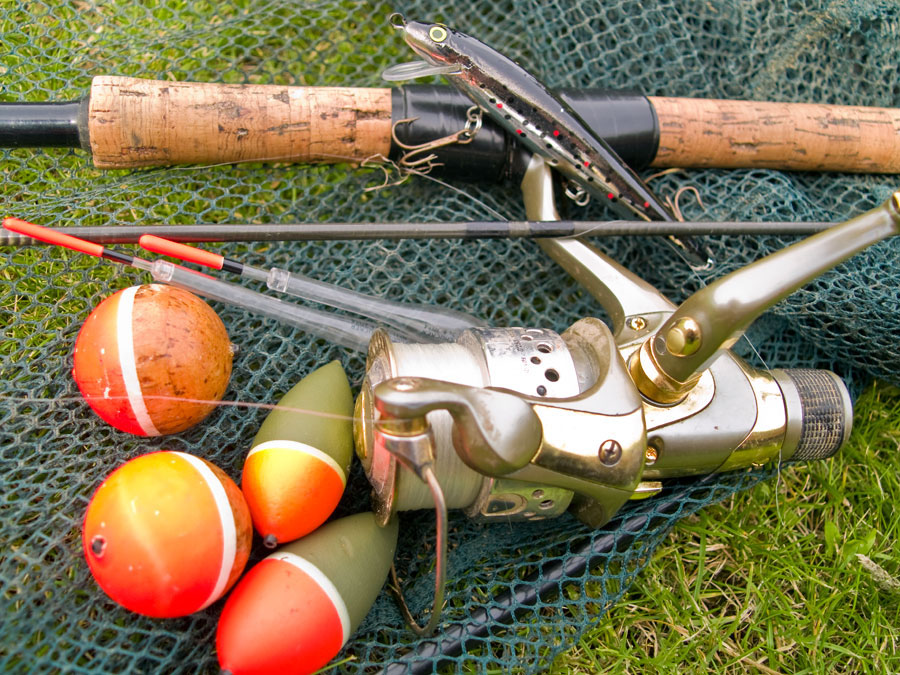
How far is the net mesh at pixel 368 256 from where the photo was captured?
5.65ft

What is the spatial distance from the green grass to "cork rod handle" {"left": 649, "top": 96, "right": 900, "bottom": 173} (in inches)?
37.4

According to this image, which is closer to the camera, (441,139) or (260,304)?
(260,304)

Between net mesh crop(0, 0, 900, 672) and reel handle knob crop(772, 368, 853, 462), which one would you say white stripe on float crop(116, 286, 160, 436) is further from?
reel handle knob crop(772, 368, 853, 462)

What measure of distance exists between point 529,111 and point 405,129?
14.7 inches

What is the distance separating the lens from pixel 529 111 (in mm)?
2102

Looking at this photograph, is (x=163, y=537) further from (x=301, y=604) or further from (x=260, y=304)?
(x=260, y=304)

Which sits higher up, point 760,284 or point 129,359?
point 760,284

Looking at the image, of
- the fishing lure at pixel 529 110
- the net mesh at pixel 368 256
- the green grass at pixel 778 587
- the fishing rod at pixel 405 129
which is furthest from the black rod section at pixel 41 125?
the green grass at pixel 778 587

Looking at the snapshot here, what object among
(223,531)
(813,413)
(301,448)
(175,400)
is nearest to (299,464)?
(301,448)

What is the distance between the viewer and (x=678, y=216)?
230 centimetres

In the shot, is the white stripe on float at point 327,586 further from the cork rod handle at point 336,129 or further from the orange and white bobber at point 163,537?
the cork rod handle at point 336,129

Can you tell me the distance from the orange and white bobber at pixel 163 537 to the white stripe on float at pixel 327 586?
0.40 feet

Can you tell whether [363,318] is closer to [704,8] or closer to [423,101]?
[423,101]

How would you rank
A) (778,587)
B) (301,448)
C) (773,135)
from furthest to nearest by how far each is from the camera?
(773,135)
(778,587)
(301,448)
